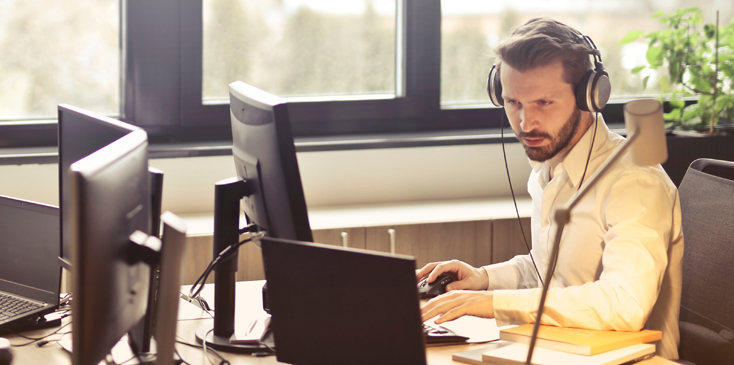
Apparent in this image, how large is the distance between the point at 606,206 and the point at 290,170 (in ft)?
2.14

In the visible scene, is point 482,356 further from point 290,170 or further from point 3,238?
point 3,238

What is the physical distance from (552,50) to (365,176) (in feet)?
4.11

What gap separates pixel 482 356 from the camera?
3.74 ft

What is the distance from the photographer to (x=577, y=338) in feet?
3.76

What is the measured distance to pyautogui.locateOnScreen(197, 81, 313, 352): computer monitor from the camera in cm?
114

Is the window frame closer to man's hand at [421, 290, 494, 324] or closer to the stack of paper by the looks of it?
man's hand at [421, 290, 494, 324]

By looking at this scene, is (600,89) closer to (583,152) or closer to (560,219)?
(583,152)

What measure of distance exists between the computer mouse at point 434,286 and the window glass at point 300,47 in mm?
1323

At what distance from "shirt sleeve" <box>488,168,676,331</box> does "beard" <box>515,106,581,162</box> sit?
A: 0.57ft

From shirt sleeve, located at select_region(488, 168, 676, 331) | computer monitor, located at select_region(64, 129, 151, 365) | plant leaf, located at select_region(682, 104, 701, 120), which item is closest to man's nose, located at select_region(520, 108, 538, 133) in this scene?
shirt sleeve, located at select_region(488, 168, 676, 331)

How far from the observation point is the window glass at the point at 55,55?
2305 mm

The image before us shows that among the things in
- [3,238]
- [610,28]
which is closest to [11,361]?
[3,238]

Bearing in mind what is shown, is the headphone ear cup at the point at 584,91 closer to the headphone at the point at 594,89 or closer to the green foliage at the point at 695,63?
the headphone at the point at 594,89


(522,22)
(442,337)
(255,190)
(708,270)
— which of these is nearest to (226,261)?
(255,190)
